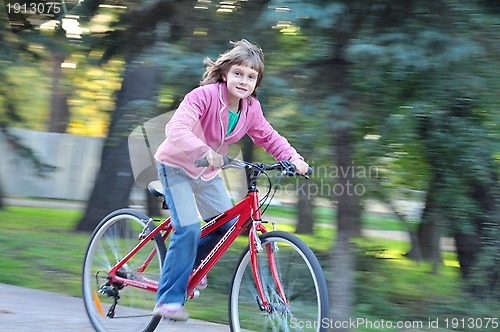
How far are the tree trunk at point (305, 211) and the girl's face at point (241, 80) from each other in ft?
7.76

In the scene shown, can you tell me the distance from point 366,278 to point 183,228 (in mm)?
3157

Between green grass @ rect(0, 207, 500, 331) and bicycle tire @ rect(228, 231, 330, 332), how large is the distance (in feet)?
3.76

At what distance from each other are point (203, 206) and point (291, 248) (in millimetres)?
876

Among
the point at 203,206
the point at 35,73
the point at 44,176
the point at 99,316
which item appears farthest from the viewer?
the point at 44,176

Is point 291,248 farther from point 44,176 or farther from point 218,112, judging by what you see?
point 44,176

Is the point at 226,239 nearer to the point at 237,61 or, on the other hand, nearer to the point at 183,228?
the point at 183,228

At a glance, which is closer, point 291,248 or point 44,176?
Result: point 291,248

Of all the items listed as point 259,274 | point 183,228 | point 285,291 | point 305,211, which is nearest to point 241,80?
point 183,228

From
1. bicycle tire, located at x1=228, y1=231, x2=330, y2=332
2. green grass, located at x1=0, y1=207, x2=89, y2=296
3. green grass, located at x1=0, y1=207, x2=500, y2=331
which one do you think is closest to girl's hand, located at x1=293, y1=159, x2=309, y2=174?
bicycle tire, located at x1=228, y1=231, x2=330, y2=332

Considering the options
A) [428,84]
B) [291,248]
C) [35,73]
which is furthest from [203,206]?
[35,73]

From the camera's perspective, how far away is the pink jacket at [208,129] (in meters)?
4.32

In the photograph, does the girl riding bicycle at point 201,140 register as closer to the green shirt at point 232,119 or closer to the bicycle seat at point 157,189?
the green shirt at point 232,119

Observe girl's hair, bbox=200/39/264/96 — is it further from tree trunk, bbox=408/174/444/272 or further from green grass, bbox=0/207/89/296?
green grass, bbox=0/207/89/296

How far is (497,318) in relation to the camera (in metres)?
6.18
